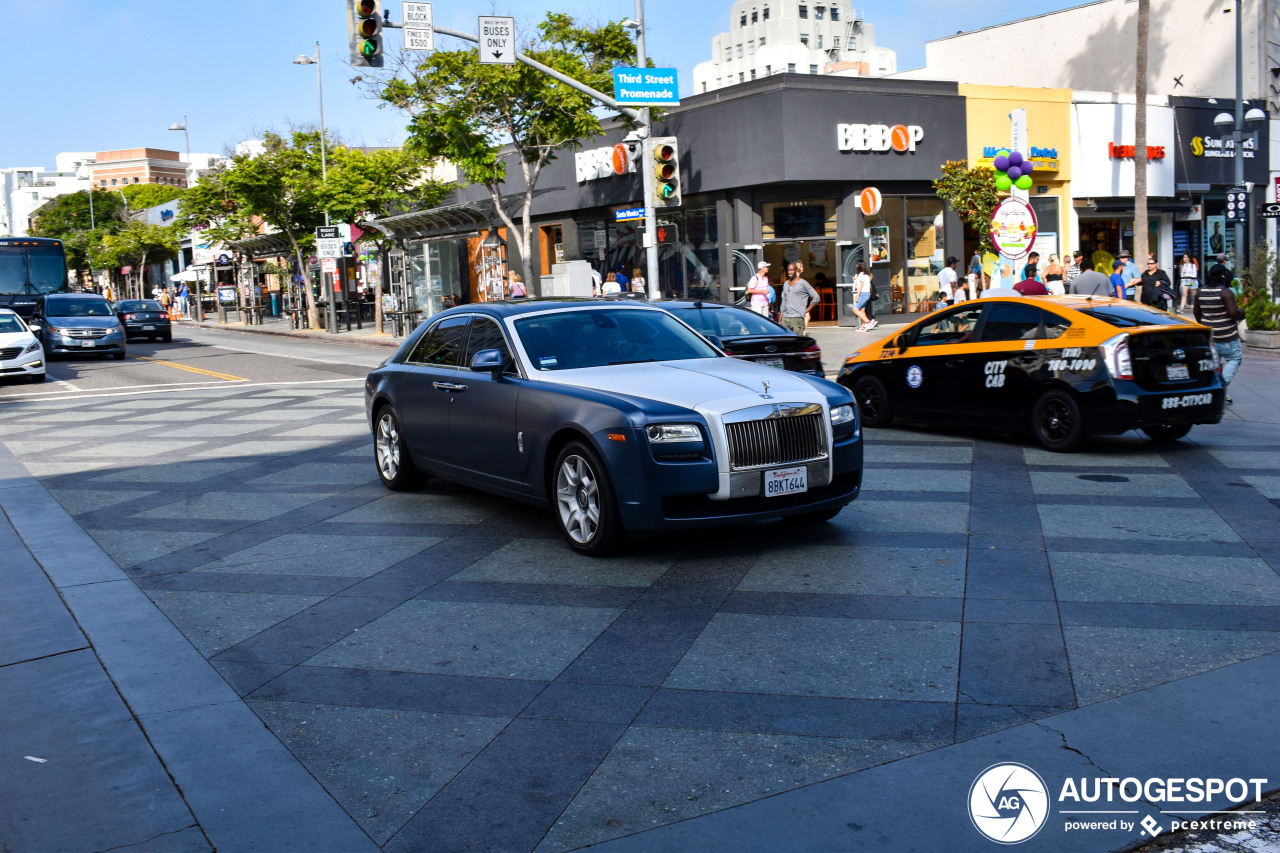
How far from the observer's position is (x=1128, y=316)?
1091cm

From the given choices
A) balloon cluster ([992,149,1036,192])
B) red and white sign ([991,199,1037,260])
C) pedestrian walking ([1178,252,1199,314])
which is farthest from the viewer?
pedestrian walking ([1178,252,1199,314])

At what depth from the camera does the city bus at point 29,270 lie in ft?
118

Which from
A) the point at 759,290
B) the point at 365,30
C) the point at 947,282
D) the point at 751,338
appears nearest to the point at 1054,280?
the point at 759,290

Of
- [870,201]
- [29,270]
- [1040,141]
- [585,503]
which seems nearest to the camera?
[585,503]

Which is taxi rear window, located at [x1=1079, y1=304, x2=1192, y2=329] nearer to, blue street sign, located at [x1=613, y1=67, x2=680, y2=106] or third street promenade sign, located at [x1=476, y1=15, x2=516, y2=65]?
blue street sign, located at [x1=613, y1=67, x2=680, y2=106]

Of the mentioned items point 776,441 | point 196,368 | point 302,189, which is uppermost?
point 302,189

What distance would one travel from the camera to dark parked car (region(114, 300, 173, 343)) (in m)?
38.2

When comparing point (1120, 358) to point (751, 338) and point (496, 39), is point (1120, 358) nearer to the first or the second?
point (751, 338)

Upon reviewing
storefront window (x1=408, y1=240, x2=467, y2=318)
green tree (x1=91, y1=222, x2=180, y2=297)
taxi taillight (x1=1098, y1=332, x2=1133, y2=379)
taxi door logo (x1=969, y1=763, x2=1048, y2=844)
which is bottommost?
taxi door logo (x1=969, y1=763, x2=1048, y2=844)

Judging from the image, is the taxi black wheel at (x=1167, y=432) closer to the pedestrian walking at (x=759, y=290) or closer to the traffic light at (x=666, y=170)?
the traffic light at (x=666, y=170)

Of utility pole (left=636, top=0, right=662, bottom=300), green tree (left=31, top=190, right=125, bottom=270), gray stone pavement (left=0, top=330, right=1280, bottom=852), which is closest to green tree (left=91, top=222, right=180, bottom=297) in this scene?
green tree (left=31, top=190, right=125, bottom=270)

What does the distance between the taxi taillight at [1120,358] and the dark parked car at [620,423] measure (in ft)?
13.3

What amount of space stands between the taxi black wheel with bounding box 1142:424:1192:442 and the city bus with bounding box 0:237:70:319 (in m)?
33.7

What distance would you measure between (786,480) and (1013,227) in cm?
1113
